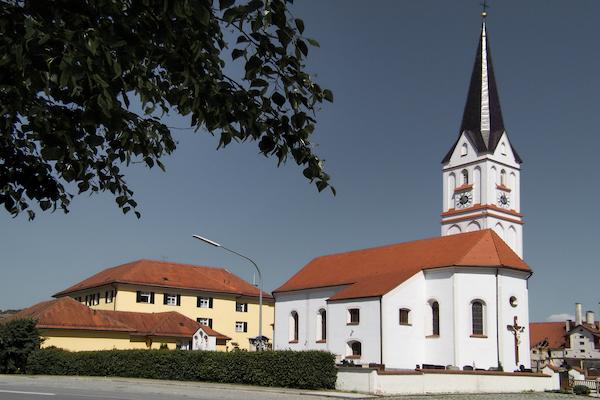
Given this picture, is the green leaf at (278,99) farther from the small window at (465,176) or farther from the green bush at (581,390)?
the small window at (465,176)

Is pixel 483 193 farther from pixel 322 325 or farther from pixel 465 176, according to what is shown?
pixel 322 325

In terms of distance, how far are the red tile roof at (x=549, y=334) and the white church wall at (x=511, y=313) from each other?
59.8 meters

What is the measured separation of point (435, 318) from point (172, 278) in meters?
29.9

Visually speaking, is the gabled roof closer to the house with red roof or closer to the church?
the church

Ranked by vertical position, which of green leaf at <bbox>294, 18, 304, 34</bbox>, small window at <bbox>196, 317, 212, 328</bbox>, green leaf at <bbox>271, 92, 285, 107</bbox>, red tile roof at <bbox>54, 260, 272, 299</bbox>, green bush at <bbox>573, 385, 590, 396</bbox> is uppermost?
red tile roof at <bbox>54, 260, 272, 299</bbox>

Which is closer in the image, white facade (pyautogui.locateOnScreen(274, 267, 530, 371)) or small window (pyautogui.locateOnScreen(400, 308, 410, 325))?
white facade (pyautogui.locateOnScreen(274, 267, 530, 371))

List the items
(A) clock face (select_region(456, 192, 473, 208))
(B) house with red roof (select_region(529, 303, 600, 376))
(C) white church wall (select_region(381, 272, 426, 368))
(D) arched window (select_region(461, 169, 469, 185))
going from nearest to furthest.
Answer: (C) white church wall (select_region(381, 272, 426, 368)) → (A) clock face (select_region(456, 192, 473, 208)) → (D) arched window (select_region(461, 169, 469, 185)) → (B) house with red roof (select_region(529, 303, 600, 376))

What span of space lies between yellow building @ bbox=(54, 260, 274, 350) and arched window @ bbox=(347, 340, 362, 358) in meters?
17.5

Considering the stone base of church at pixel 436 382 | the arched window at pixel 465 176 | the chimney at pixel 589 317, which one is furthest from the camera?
the chimney at pixel 589 317

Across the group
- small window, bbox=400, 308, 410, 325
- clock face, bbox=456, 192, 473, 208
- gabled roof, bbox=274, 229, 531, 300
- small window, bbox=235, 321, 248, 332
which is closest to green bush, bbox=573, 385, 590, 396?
gabled roof, bbox=274, 229, 531, 300

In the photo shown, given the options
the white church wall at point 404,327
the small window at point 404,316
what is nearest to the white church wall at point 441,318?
the white church wall at point 404,327

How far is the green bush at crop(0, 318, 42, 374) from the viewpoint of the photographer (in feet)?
132

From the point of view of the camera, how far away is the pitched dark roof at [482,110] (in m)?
66.0

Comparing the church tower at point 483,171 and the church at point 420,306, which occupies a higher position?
the church tower at point 483,171
